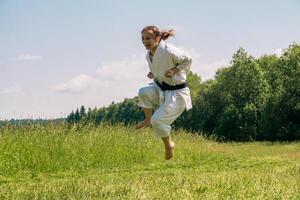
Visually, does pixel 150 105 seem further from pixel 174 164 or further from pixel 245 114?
pixel 245 114

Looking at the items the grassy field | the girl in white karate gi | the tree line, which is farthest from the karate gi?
the tree line

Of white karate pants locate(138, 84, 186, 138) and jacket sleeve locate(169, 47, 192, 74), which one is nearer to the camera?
jacket sleeve locate(169, 47, 192, 74)

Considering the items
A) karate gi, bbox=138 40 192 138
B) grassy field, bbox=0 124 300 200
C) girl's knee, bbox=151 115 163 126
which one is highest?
karate gi, bbox=138 40 192 138

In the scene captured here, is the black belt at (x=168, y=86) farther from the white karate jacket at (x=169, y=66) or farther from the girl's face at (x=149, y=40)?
the girl's face at (x=149, y=40)

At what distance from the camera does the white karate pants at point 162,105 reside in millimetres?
7309

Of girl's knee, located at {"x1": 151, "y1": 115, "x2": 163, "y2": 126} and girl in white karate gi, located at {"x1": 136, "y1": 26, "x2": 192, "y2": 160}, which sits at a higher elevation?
girl in white karate gi, located at {"x1": 136, "y1": 26, "x2": 192, "y2": 160}

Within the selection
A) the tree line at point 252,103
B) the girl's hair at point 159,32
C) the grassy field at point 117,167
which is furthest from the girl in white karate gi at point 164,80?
the tree line at point 252,103

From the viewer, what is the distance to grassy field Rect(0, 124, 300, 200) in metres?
6.36

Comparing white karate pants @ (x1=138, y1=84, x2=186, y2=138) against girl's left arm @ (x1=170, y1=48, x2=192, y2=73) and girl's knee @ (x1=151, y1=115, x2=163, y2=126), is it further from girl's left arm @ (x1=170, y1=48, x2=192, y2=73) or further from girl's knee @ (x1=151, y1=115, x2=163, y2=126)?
girl's left arm @ (x1=170, y1=48, x2=192, y2=73)

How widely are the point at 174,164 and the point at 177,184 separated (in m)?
7.59

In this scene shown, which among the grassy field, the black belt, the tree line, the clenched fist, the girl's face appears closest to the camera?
the grassy field

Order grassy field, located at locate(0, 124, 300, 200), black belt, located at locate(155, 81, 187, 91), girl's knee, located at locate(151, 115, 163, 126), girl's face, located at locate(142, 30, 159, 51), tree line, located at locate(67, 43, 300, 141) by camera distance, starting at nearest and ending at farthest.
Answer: grassy field, located at locate(0, 124, 300, 200) < girl's face, located at locate(142, 30, 159, 51) < girl's knee, located at locate(151, 115, 163, 126) < black belt, located at locate(155, 81, 187, 91) < tree line, located at locate(67, 43, 300, 141)

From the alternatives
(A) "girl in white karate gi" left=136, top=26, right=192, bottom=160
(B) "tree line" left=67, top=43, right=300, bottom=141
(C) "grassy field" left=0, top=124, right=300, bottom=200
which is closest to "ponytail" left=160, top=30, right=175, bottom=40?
(A) "girl in white karate gi" left=136, top=26, right=192, bottom=160

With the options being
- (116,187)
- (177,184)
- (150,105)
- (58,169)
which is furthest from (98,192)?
(58,169)
